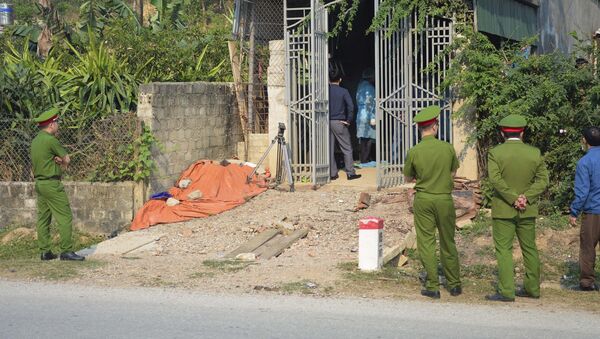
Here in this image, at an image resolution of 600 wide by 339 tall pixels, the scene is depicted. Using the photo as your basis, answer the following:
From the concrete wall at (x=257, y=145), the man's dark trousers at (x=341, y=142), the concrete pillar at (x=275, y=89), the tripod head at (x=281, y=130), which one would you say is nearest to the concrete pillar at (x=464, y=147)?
the man's dark trousers at (x=341, y=142)

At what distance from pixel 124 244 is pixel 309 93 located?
430 cm

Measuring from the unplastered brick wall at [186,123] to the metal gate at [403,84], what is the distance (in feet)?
10.7

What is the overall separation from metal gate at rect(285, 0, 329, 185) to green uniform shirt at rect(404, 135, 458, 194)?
19.9ft

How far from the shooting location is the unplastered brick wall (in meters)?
14.3

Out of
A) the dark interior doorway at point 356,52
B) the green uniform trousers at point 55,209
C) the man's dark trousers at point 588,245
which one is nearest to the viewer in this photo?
the man's dark trousers at point 588,245

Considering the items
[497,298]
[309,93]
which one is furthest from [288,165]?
[497,298]

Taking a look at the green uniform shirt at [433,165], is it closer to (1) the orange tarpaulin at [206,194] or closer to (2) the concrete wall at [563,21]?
(1) the orange tarpaulin at [206,194]

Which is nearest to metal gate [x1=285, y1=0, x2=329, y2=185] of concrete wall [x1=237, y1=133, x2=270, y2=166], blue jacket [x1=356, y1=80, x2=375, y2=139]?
concrete wall [x1=237, y1=133, x2=270, y2=166]

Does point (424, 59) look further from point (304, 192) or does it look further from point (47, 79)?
point (47, 79)

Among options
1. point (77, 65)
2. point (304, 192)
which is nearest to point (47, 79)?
point (77, 65)

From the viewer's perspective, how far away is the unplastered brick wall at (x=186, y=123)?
14.3 m

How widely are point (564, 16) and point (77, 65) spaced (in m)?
11.8

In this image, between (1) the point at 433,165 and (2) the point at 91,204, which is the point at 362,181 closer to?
(2) the point at 91,204

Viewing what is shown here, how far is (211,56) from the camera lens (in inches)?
695
